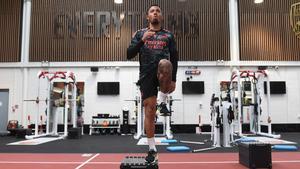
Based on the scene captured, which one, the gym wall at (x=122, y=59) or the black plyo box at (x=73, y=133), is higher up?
the gym wall at (x=122, y=59)

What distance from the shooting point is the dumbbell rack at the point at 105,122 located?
11.4 m

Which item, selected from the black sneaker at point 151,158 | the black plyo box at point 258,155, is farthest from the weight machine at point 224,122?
the black sneaker at point 151,158

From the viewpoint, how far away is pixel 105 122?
37.4 ft

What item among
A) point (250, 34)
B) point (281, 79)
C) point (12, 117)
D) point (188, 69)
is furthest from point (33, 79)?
point (281, 79)

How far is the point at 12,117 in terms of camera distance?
1195 centimetres

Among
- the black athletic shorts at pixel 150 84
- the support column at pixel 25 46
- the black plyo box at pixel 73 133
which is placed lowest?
the black plyo box at pixel 73 133

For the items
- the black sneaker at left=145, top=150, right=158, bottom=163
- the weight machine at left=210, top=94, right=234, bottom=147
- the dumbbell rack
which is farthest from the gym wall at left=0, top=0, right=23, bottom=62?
the black sneaker at left=145, top=150, right=158, bottom=163

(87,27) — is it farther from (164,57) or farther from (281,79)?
(164,57)

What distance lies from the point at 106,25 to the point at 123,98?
9.77 ft

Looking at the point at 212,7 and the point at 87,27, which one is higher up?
the point at 212,7

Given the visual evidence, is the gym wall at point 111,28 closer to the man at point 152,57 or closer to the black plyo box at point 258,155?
the black plyo box at point 258,155

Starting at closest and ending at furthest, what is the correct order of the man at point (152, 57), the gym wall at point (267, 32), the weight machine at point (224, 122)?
the man at point (152, 57) → the weight machine at point (224, 122) → the gym wall at point (267, 32)

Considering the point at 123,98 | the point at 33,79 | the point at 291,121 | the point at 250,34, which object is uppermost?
the point at 250,34

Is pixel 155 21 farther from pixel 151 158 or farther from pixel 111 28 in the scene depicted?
pixel 111 28
